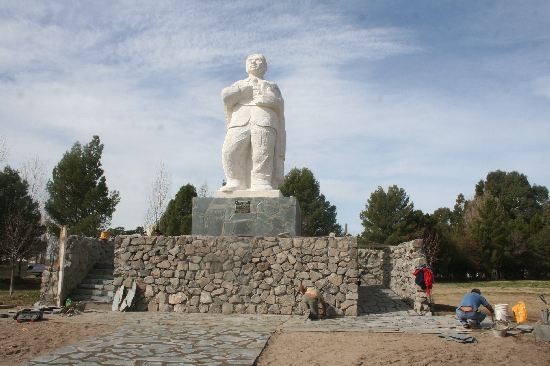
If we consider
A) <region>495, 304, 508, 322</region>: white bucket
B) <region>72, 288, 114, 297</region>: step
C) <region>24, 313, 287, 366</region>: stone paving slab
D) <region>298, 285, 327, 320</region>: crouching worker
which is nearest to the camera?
<region>24, 313, 287, 366</region>: stone paving slab

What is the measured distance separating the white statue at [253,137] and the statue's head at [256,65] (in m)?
0.13

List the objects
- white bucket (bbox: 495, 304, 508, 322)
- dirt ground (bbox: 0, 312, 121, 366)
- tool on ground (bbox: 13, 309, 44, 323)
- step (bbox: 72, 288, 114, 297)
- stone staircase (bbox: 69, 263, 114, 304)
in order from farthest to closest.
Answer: step (bbox: 72, 288, 114, 297) < stone staircase (bbox: 69, 263, 114, 304) < tool on ground (bbox: 13, 309, 44, 323) < white bucket (bbox: 495, 304, 508, 322) < dirt ground (bbox: 0, 312, 121, 366)

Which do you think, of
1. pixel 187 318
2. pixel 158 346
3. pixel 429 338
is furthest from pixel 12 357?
pixel 429 338

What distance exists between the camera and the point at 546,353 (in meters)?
5.80

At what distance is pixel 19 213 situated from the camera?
67.1 feet

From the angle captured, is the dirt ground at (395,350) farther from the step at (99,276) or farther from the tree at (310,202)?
the tree at (310,202)

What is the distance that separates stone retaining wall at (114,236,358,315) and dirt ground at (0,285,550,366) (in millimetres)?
2016

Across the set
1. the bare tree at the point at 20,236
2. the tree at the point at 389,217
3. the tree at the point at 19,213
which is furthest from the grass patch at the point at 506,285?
the tree at the point at 19,213

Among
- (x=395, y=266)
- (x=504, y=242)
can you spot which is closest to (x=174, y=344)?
(x=395, y=266)

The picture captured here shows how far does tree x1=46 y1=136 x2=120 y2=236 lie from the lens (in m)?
22.0

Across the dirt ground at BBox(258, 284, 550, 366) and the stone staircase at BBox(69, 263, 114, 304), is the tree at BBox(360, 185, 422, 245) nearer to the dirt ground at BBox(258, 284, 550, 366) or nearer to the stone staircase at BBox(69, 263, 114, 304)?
the stone staircase at BBox(69, 263, 114, 304)

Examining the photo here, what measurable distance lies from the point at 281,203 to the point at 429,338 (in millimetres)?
3777

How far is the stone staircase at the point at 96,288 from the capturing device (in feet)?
33.8

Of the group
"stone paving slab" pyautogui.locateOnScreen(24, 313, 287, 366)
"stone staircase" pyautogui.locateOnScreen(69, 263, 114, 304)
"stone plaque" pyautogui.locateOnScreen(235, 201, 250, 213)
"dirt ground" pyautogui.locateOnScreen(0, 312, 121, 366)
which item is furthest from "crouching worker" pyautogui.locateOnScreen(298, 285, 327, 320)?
"stone staircase" pyautogui.locateOnScreen(69, 263, 114, 304)
